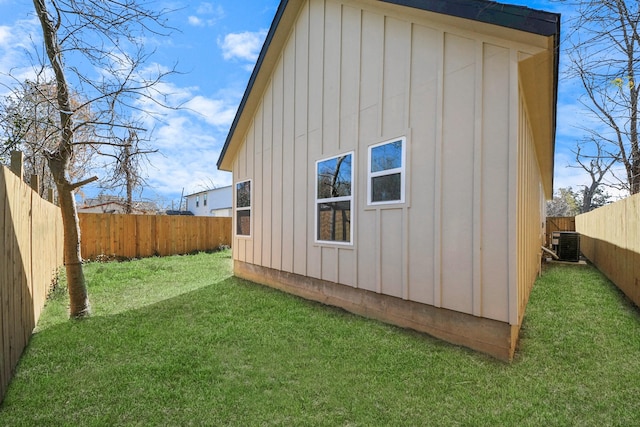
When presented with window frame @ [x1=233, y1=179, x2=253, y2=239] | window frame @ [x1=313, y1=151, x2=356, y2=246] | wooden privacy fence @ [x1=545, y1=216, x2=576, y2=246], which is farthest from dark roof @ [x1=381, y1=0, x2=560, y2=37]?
wooden privacy fence @ [x1=545, y1=216, x2=576, y2=246]

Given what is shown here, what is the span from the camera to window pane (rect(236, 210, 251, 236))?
8367 mm

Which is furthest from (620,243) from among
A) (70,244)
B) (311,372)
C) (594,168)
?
→ (594,168)

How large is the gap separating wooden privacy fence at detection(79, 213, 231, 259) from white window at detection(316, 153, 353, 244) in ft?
29.9

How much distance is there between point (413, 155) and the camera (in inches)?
166

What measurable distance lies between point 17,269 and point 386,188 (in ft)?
14.6

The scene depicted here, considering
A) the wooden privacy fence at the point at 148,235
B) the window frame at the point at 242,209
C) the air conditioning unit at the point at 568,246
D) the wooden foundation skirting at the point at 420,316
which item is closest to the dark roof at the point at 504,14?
the wooden foundation skirting at the point at 420,316

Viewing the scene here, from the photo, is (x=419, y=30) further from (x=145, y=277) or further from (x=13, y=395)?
(x=145, y=277)

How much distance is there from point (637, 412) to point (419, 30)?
4406mm

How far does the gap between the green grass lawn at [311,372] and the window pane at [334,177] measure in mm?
1954

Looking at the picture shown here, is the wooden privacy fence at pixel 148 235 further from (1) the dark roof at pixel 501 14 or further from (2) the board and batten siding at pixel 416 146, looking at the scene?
(1) the dark roof at pixel 501 14

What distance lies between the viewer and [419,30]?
4.22 m

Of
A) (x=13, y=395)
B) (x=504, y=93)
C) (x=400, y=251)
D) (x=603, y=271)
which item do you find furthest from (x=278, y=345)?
(x=603, y=271)

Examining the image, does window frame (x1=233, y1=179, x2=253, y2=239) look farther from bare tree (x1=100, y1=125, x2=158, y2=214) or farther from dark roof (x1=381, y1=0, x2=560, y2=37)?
dark roof (x1=381, y1=0, x2=560, y2=37)

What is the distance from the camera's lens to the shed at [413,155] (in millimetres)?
3475
